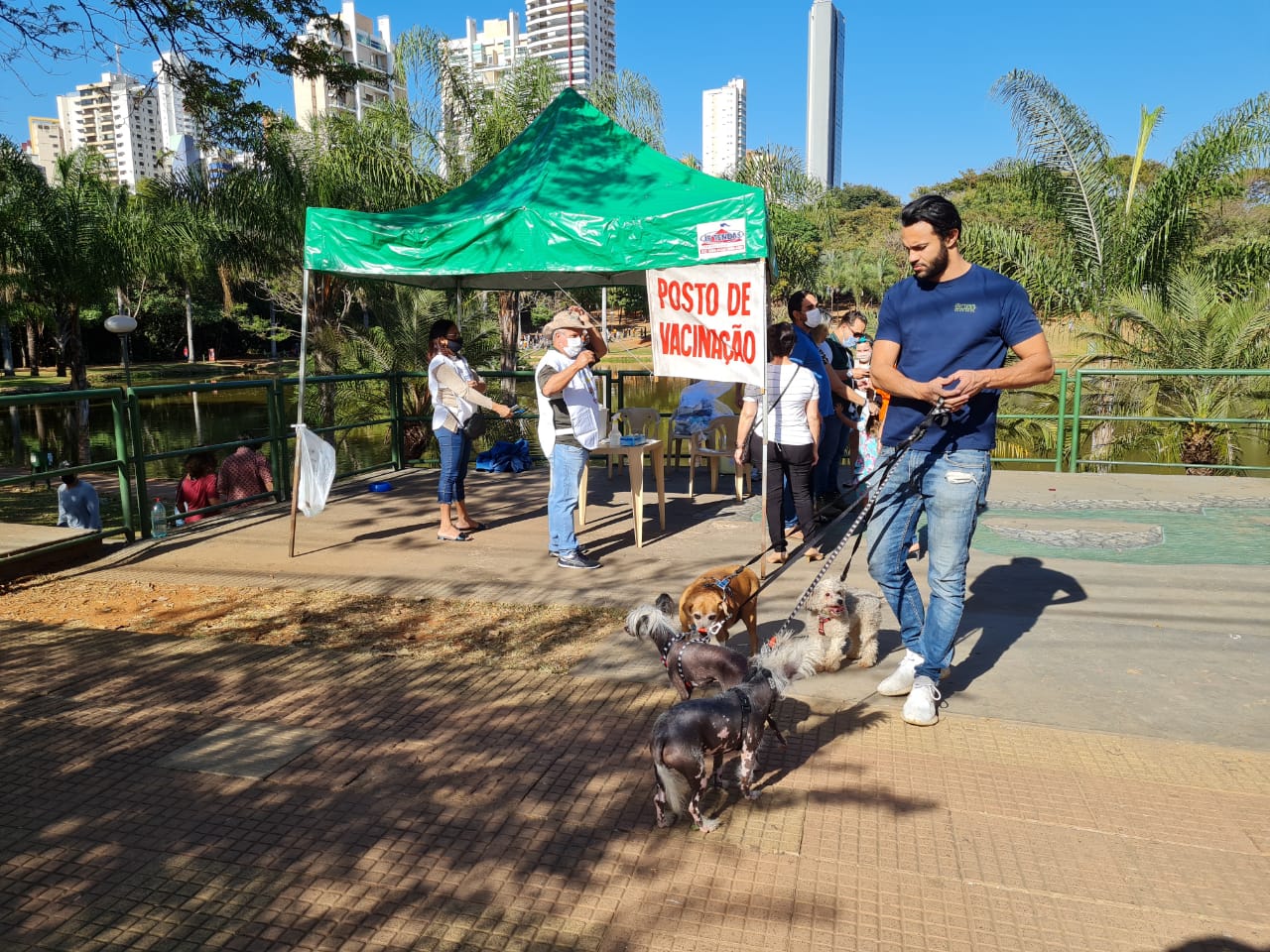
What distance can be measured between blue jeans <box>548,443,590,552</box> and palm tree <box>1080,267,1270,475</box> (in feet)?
29.4

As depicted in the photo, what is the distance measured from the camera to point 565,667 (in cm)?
448

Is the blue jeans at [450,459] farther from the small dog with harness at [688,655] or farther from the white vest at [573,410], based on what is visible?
the small dog with harness at [688,655]

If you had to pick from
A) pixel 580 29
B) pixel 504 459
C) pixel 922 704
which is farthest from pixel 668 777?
pixel 580 29

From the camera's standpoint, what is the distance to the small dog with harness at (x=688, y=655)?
3.33m

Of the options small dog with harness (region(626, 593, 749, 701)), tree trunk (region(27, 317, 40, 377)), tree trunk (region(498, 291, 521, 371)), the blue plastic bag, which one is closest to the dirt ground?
small dog with harness (region(626, 593, 749, 701))

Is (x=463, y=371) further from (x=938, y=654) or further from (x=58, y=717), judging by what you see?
(x=938, y=654)

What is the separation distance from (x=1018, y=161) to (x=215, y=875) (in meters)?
14.9

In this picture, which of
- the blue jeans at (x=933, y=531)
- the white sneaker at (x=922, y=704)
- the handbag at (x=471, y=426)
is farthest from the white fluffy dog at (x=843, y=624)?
the handbag at (x=471, y=426)

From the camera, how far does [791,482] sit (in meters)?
6.25

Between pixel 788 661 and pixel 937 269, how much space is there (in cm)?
160

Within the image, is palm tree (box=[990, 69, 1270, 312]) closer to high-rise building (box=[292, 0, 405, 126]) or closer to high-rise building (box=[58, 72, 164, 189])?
high-rise building (box=[292, 0, 405, 126])

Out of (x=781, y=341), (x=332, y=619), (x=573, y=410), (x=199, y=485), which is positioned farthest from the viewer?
(x=199, y=485)

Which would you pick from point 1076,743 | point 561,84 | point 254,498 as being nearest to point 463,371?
point 254,498

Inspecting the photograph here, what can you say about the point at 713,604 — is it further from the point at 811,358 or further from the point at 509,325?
the point at 509,325
